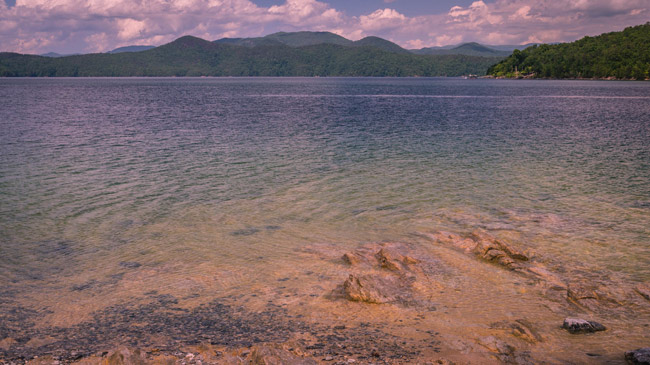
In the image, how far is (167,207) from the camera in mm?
23422

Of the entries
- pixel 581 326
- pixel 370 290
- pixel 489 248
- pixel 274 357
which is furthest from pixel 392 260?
pixel 274 357

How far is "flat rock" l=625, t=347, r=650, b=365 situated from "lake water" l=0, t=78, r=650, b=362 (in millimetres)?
514

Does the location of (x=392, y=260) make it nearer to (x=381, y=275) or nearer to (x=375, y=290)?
(x=381, y=275)

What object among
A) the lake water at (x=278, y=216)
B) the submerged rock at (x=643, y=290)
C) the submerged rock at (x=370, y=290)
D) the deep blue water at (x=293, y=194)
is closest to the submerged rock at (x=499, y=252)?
the lake water at (x=278, y=216)

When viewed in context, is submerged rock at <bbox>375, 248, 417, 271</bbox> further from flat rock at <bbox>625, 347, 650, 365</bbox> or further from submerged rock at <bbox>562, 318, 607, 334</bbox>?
flat rock at <bbox>625, 347, 650, 365</bbox>

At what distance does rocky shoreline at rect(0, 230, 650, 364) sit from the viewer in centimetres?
999

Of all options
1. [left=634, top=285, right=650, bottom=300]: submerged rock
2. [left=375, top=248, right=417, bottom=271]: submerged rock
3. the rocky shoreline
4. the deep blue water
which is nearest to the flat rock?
the rocky shoreline

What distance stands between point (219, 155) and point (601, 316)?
32198mm

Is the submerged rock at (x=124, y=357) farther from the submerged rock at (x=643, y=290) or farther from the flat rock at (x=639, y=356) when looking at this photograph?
the submerged rock at (x=643, y=290)

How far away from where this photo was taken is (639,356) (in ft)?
31.6

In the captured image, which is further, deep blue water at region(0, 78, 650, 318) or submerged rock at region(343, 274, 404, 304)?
deep blue water at region(0, 78, 650, 318)

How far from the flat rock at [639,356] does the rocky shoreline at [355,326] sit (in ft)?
0.06

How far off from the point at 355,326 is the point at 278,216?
11.3 meters

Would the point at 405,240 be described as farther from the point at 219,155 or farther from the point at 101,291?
the point at 219,155
